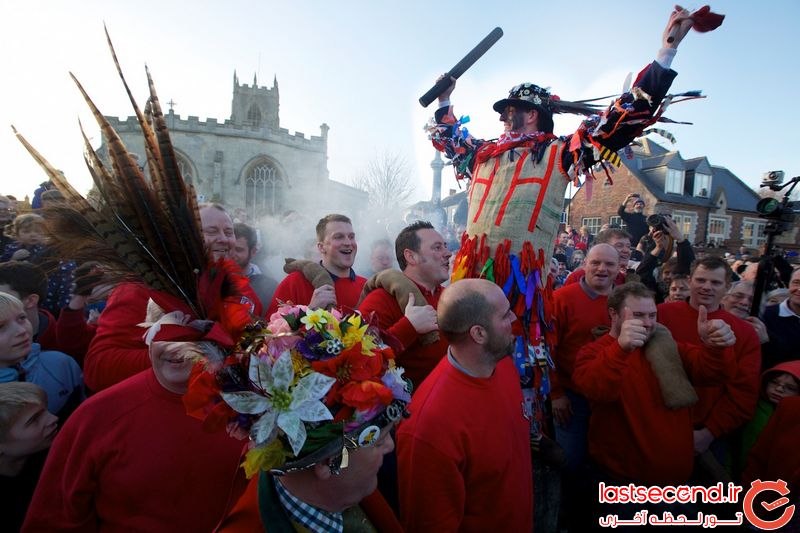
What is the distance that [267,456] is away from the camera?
1.26m

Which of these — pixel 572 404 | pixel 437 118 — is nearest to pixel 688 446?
pixel 572 404

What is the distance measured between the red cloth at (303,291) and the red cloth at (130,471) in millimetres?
1515

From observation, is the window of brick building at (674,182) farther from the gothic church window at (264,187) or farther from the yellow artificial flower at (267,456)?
the yellow artificial flower at (267,456)

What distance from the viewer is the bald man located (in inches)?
69.2

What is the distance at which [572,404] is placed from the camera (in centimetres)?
339

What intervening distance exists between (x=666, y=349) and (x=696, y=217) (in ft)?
96.0

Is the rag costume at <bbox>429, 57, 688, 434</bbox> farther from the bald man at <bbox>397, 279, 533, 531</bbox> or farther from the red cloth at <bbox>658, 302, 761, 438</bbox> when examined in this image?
the red cloth at <bbox>658, 302, 761, 438</bbox>

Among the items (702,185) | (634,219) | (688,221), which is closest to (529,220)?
(634,219)

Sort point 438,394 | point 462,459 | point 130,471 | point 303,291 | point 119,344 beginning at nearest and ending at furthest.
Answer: point 130,471, point 462,459, point 438,394, point 119,344, point 303,291

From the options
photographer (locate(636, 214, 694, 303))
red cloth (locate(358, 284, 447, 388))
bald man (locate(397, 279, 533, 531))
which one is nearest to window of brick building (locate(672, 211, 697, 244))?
photographer (locate(636, 214, 694, 303))

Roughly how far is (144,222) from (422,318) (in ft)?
5.36

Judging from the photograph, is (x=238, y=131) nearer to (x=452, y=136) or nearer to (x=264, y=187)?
(x=264, y=187)

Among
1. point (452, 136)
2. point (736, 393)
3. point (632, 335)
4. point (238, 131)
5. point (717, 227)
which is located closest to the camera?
point (632, 335)

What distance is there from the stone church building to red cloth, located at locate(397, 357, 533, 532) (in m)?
31.8
